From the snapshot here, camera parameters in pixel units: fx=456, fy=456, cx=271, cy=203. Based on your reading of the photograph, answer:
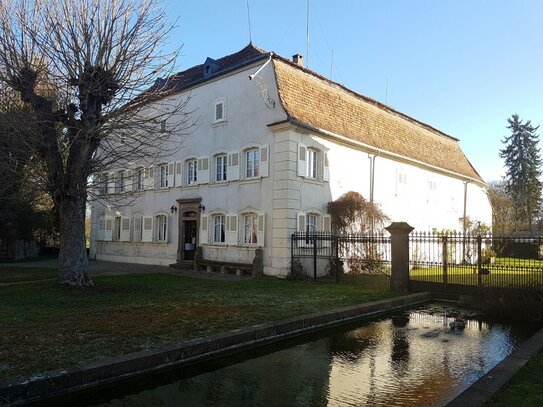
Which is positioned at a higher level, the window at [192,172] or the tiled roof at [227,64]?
the tiled roof at [227,64]

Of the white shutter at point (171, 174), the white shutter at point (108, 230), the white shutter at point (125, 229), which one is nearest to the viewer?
the white shutter at point (171, 174)

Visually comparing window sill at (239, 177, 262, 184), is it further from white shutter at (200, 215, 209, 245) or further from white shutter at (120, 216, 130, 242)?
white shutter at (120, 216, 130, 242)

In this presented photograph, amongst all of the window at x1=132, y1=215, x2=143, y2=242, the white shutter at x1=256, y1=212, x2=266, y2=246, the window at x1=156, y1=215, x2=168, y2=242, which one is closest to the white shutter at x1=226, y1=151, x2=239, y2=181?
the white shutter at x1=256, y1=212, x2=266, y2=246

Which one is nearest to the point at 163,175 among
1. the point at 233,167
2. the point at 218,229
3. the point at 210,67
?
the point at 218,229

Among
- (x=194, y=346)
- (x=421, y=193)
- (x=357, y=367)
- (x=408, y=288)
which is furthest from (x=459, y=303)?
(x=421, y=193)

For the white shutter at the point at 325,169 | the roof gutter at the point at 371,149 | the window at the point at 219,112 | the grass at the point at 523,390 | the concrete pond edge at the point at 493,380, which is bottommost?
the grass at the point at 523,390

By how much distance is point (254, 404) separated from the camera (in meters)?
5.04

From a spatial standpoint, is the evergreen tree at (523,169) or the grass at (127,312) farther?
the evergreen tree at (523,169)

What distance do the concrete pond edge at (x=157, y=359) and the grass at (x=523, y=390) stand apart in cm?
388

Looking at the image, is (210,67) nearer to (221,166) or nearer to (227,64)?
(227,64)

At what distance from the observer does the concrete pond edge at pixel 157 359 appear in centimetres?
496

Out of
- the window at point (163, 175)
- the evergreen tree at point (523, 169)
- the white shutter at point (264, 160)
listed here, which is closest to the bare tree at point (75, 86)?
the white shutter at point (264, 160)

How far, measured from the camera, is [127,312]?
9234 millimetres

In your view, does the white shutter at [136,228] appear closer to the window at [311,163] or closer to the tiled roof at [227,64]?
the tiled roof at [227,64]
